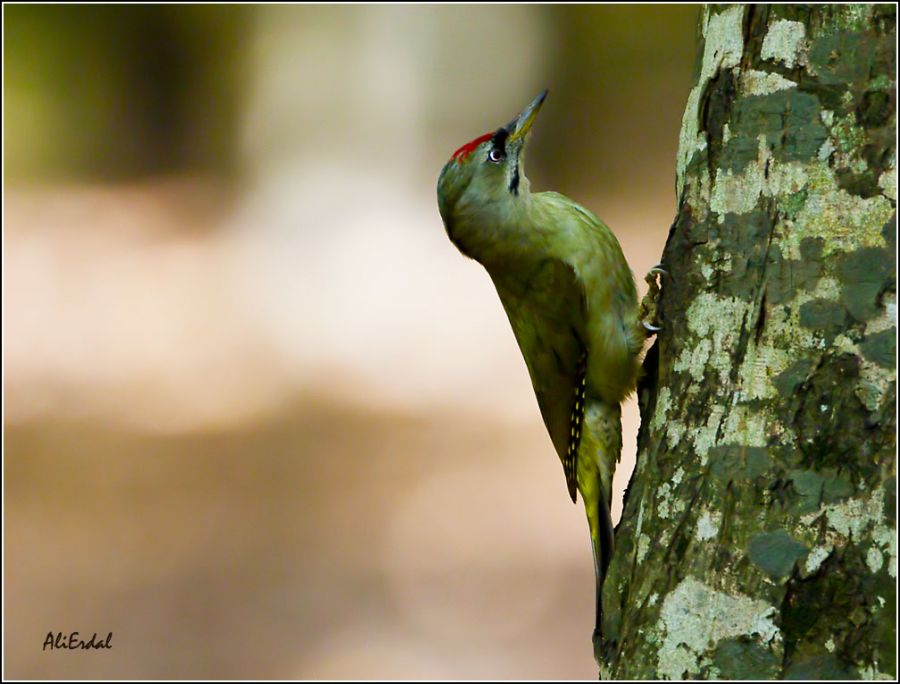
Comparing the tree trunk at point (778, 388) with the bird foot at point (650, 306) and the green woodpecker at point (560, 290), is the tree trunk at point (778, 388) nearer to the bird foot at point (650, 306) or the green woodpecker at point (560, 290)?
the bird foot at point (650, 306)

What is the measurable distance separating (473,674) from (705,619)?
3.57 m

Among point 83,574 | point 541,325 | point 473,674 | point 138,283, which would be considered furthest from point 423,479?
point 541,325

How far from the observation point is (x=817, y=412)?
208 cm

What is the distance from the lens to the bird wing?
3.24 meters

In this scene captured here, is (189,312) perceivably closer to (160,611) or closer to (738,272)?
(160,611)

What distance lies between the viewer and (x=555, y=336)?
3305 mm

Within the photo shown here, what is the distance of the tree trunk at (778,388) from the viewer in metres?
2.01

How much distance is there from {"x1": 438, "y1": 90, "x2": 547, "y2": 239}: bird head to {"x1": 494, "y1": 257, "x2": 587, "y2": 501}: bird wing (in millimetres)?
246

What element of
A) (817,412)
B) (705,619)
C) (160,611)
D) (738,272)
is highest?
(738,272)

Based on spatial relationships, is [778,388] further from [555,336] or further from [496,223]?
[496,223]
